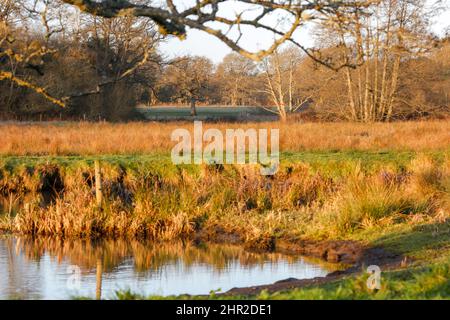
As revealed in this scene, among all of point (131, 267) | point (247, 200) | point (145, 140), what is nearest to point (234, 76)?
point (145, 140)

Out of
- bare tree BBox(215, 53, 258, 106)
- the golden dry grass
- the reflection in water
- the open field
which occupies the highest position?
bare tree BBox(215, 53, 258, 106)

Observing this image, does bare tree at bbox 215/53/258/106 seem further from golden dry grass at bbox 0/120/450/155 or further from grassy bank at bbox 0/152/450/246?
grassy bank at bbox 0/152/450/246

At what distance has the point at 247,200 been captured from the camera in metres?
15.7

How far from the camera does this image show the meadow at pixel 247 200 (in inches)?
529

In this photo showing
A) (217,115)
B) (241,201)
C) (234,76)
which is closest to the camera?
(241,201)

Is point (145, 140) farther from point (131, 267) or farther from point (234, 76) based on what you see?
point (234, 76)

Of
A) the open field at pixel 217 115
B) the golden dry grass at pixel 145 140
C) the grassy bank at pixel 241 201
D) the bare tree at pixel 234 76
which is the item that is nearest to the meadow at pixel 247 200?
the grassy bank at pixel 241 201

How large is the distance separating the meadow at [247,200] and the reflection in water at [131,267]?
593 mm

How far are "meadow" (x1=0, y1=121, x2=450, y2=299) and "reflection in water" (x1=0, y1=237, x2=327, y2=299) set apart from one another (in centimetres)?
59

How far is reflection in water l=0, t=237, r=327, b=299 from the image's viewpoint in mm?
10898

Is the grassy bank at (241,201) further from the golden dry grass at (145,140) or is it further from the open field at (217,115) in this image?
the open field at (217,115)

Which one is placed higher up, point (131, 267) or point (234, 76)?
point (234, 76)

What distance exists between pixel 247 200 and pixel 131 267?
3.95 m

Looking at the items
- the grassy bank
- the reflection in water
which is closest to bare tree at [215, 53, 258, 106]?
the grassy bank
